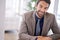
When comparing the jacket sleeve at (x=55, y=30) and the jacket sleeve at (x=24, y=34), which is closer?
the jacket sleeve at (x=24, y=34)

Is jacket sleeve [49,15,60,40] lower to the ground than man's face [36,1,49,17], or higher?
lower

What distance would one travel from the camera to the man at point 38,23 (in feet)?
4.85

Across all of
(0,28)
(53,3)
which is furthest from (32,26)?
(53,3)

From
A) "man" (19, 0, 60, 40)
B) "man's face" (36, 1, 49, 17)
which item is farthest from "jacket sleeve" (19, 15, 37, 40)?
"man's face" (36, 1, 49, 17)

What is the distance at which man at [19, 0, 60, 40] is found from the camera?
1.48m

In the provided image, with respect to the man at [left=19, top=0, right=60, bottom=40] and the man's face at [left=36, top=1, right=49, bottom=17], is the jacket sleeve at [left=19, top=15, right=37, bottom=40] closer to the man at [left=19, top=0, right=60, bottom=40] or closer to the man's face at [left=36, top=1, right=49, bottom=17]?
the man at [left=19, top=0, right=60, bottom=40]

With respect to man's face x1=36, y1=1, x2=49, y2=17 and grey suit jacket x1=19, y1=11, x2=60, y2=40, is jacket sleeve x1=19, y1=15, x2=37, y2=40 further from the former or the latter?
man's face x1=36, y1=1, x2=49, y2=17

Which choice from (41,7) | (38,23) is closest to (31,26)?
(38,23)

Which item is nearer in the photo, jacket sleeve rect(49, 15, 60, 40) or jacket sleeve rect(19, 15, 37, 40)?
jacket sleeve rect(19, 15, 37, 40)

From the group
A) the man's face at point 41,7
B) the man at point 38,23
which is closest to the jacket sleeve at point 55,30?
the man at point 38,23

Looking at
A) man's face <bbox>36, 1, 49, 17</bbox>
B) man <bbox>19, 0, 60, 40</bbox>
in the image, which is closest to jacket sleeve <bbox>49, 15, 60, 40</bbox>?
man <bbox>19, 0, 60, 40</bbox>

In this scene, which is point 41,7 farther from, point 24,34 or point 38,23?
point 24,34

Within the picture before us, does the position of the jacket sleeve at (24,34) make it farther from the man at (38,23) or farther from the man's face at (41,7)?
the man's face at (41,7)

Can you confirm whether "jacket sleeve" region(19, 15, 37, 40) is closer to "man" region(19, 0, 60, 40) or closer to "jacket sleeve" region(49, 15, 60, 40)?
"man" region(19, 0, 60, 40)
